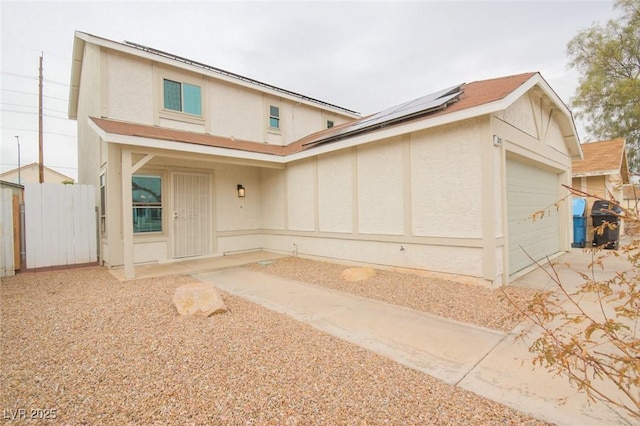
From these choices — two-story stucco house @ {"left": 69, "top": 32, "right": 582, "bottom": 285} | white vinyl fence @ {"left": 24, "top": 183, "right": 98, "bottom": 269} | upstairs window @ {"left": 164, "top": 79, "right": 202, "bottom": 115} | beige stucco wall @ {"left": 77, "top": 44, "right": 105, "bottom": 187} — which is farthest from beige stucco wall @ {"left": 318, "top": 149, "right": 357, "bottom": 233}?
white vinyl fence @ {"left": 24, "top": 183, "right": 98, "bottom": 269}

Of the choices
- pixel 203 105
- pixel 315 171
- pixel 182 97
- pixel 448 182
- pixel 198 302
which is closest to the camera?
pixel 198 302

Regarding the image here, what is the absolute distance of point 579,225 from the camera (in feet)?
33.2

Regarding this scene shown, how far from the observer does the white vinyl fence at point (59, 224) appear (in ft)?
23.7

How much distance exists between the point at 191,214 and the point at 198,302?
207 inches

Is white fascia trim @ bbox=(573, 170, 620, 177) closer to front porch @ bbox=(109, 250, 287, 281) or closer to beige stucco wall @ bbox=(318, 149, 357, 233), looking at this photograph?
beige stucco wall @ bbox=(318, 149, 357, 233)

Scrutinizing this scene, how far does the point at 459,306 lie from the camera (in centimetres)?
434

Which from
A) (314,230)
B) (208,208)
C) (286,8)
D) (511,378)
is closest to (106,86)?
(208,208)

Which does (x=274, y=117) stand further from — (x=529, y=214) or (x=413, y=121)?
(x=529, y=214)

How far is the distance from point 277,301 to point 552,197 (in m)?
9.03

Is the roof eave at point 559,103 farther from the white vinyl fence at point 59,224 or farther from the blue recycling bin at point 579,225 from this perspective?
the white vinyl fence at point 59,224

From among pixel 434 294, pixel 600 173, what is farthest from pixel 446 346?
pixel 600 173

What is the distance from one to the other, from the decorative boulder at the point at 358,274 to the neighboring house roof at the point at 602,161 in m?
11.7

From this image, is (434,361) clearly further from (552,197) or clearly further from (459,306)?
(552,197)

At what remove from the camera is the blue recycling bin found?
10.1 metres
